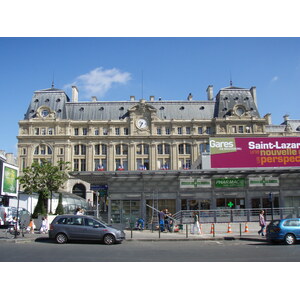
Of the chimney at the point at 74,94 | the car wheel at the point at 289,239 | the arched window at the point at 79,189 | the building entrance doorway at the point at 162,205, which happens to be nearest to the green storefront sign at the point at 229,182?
the building entrance doorway at the point at 162,205

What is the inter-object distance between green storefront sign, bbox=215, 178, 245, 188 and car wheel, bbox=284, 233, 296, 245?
10.0m

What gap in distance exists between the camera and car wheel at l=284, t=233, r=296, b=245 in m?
17.0

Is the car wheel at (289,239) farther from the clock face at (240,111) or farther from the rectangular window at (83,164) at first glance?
the clock face at (240,111)

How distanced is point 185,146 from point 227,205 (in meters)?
46.2

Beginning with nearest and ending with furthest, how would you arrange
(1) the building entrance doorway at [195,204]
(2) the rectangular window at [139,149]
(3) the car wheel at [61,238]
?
(3) the car wheel at [61,238]
(1) the building entrance doorway at [195,204]
(2) the rectangular window at [139,149]

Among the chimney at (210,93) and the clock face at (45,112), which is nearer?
the clock face at (45,112)

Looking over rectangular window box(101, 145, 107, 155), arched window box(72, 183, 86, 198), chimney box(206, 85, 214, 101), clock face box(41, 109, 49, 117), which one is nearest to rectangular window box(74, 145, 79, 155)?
rectangular window box(101, 145, 107, 155)

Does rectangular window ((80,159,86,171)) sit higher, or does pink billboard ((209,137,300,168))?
rectangular window ((80,159,86,171))

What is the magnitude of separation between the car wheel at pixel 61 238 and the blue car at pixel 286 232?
34.3 ft

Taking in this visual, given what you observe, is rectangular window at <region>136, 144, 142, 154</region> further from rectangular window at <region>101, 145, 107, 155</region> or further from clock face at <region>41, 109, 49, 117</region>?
clock face at <region>41, 109, 49, 117</region>

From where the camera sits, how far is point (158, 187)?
2681 cm

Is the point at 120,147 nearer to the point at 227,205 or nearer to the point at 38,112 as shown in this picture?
the point at 38,112

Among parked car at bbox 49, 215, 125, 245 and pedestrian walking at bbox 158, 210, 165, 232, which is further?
pedestrian walking at bbox 158, 210, 165, 232

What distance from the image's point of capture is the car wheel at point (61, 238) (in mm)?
17341
